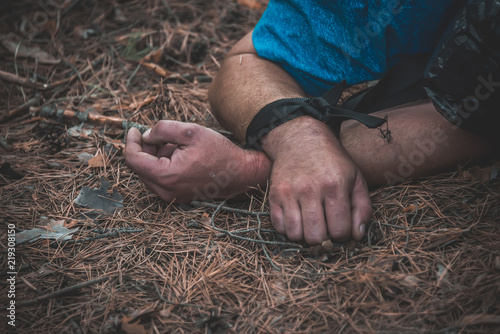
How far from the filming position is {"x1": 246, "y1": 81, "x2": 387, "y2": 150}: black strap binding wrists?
1.61 m

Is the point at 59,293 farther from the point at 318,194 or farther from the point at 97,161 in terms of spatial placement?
the point at 318,194

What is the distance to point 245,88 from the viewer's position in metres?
1.87

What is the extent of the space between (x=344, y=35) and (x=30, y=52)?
7.06ft

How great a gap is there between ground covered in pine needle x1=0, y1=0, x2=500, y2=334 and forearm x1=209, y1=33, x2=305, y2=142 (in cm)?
24

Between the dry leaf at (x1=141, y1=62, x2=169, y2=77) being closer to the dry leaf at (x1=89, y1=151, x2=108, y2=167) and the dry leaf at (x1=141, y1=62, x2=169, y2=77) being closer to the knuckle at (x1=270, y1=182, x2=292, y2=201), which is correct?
the dry leaf at (x1=89, y1=151, x2=108, y2=167)

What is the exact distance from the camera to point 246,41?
211 centimetres

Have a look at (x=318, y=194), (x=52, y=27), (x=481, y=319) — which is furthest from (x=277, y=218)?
(x=52, y=27)

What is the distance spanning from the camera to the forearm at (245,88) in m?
1.78

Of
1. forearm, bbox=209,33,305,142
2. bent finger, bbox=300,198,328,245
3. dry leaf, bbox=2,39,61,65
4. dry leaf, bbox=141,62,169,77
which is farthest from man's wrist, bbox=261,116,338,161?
dry leaf, bbox=2,39,61,65

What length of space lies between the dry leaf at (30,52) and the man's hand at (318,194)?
1.98 m

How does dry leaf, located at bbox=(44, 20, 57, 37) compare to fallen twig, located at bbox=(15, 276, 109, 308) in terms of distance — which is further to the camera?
dry leaf, located at bbox=(44, 20, 57, 37)

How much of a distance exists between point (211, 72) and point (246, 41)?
512 mm

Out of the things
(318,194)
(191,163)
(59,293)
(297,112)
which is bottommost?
(59,293)

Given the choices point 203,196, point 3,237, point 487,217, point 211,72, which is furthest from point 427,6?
point 3,237
